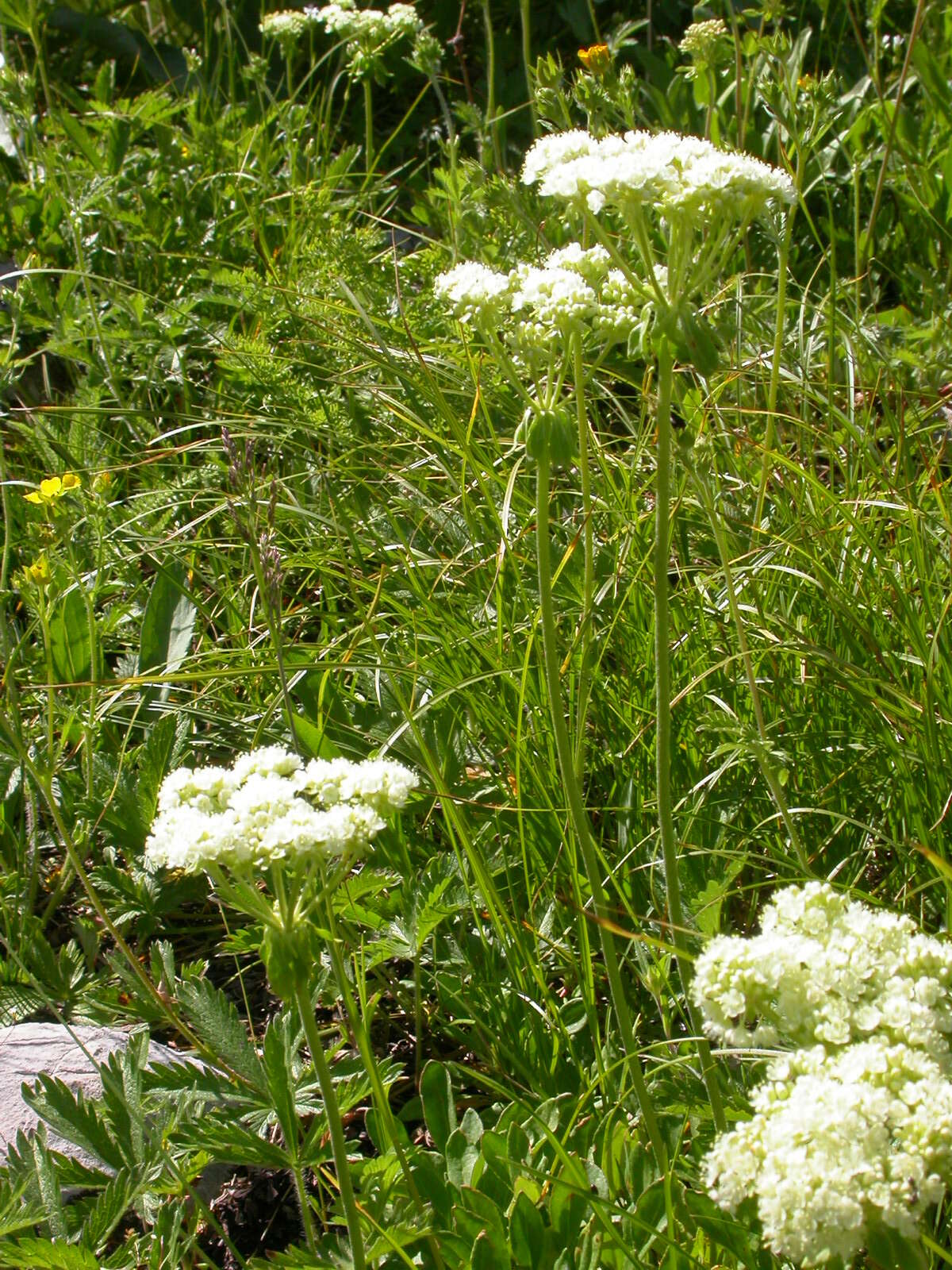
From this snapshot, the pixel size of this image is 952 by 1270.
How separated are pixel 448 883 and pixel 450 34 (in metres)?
4.19

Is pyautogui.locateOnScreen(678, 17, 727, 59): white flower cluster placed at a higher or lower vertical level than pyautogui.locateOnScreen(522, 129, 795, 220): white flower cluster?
lower

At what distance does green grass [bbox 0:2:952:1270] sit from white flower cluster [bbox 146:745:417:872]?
33 cm

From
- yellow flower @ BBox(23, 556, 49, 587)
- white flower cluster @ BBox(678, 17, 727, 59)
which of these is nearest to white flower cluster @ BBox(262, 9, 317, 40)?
white flower cluster @ BBox(678, 17, 727, 59)

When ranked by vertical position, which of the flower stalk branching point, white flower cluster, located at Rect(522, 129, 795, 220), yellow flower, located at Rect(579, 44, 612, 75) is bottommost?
the flower stalk branching point

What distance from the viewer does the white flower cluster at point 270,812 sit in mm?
1125

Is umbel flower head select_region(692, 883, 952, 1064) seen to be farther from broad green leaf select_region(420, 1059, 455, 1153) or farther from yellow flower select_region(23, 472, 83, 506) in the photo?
yellow flower select_region(23, 472, 83, 506)

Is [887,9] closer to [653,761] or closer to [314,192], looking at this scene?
[314,192]

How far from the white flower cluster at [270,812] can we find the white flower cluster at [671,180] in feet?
2.10

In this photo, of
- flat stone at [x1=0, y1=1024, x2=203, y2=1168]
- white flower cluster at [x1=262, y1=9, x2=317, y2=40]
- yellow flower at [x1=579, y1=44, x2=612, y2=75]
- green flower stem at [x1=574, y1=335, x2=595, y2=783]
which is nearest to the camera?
green flower stem at [x1=574, y1=335, x2=595, y2=783]

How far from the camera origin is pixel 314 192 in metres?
3.53

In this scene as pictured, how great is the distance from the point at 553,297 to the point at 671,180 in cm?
17

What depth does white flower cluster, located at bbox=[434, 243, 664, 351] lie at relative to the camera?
4.37 feet

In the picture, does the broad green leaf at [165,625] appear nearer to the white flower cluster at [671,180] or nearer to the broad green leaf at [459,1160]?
the broad green leaf at [459,1160]

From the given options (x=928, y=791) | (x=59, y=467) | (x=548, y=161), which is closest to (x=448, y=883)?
(x=928, y=791)
